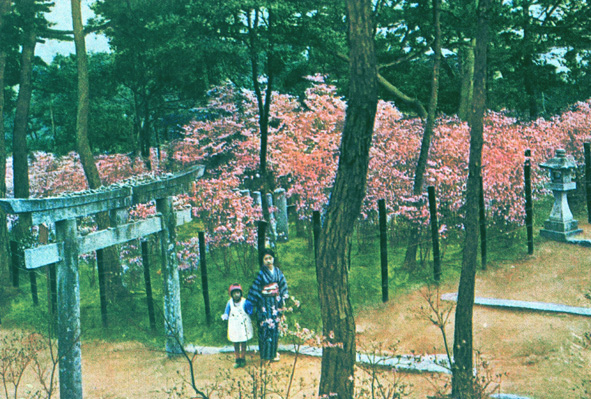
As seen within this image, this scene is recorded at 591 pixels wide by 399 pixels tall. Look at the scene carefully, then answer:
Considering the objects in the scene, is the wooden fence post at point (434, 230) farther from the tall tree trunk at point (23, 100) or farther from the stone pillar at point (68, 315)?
the tall tree trunk at point (23, 100)

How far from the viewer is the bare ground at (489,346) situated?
7980 mm

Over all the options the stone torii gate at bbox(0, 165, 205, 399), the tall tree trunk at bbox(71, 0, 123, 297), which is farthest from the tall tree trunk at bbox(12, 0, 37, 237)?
the stone torii gate at bbox(0, 165, 205, 399)

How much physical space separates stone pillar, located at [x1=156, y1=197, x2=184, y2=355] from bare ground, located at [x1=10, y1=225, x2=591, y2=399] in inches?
16.4

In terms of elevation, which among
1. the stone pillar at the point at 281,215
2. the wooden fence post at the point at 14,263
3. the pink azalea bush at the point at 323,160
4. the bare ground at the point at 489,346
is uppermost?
the pink azalea bush at the point at 323,160

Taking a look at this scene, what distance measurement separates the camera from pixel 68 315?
26.6 feet

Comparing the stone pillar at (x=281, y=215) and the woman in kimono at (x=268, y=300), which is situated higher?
the stone pillar at (x=281, y=215)

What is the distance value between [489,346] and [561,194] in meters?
5.41

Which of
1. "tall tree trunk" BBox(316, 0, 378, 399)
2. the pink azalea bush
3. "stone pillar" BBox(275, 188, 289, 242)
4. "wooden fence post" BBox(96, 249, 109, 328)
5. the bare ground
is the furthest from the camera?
"stone pillar" BBox(275, 188, 289, 242)

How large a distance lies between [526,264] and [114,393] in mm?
8642

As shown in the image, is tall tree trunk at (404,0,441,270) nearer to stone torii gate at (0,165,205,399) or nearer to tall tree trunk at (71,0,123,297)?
stone torii gate at (0,165,205,399)

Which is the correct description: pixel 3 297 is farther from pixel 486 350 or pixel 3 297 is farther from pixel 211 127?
pixel 486 350

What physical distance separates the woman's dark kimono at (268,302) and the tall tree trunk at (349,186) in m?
2.31

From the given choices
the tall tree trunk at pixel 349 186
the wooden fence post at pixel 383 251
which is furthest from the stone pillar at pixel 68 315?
the wooden fence post at pixel 383 251

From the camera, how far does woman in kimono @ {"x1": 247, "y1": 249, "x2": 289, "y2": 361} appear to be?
8.96 meters
